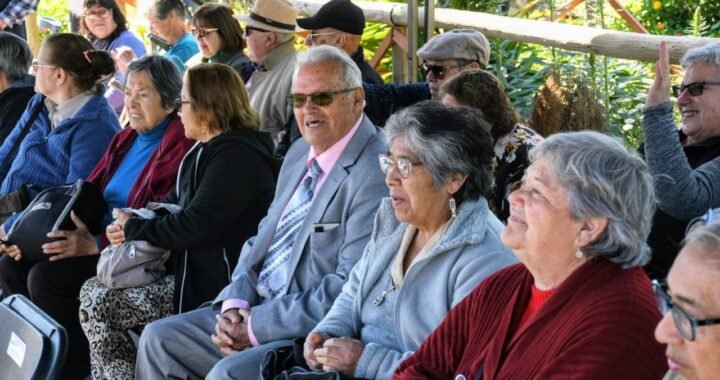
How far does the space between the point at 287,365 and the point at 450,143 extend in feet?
2.90

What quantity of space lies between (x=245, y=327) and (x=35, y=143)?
7.59ft

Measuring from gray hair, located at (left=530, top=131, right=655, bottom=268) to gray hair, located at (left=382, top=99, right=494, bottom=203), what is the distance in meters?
0.62

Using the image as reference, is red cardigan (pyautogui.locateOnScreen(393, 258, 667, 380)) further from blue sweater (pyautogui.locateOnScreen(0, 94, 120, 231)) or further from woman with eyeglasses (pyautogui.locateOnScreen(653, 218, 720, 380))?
blue sweater (pyautogui.locateOnScreen(0, 94, 120, 231))

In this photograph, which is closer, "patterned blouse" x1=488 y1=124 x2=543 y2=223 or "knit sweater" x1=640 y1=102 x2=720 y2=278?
"knit sweater" x1=640 y1=102 x2=720 y2=278

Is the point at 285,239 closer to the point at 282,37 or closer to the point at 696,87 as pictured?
the point at 696,87

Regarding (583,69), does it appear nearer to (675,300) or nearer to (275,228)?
(275,228)

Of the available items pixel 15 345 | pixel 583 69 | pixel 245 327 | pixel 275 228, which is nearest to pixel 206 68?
pixel 275 228

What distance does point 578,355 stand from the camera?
7.81 ft

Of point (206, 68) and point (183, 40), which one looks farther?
point (183, 40)

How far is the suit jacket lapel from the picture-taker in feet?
12.2

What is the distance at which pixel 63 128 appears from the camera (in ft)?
17.6

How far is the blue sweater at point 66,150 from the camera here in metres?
5.37

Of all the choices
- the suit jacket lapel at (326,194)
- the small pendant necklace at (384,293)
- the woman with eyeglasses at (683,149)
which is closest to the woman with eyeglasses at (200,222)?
the suit jacket lapel at (326,194)

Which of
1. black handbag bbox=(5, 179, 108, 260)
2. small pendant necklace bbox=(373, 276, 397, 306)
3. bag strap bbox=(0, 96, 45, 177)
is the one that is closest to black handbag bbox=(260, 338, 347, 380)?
small pendant necklace bbox=(373, 276, 397, 306)
